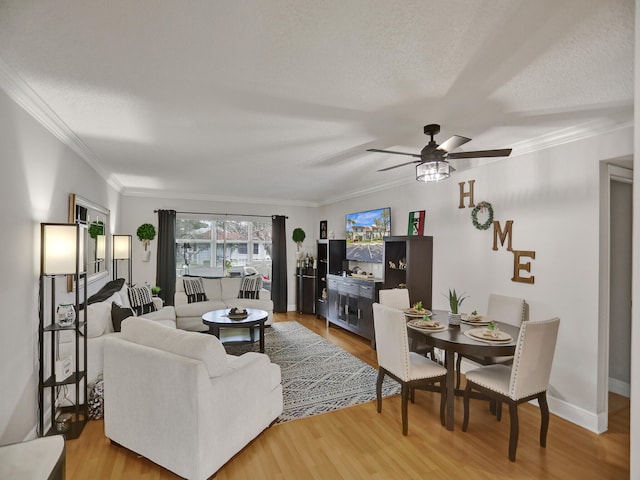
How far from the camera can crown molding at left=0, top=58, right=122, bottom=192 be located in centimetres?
203

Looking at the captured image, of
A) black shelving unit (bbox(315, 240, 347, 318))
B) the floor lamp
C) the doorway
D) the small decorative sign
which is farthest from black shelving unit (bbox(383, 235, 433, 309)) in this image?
the floor lamp

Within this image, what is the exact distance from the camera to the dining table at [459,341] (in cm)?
248

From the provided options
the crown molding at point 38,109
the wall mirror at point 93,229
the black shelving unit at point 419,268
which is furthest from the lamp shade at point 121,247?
the black shelving unit at point 419,268

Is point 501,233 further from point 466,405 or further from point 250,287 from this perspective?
point 250,287

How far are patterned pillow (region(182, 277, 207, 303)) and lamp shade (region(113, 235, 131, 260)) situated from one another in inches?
39.8

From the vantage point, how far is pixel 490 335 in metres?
2.66

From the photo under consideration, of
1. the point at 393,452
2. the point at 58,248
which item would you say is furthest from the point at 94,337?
the point at 393,452

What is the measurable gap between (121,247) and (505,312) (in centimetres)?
531

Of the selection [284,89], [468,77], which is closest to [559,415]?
[468,77]

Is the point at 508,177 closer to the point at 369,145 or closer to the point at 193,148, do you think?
the point at 369,145

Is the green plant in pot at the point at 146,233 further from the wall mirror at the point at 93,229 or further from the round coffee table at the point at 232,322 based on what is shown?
the round coffee table at the point at 232,322

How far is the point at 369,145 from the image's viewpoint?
11.3 ft

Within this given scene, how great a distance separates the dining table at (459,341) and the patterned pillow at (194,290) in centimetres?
391

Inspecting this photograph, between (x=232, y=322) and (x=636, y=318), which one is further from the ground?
(x=636, y=318)
